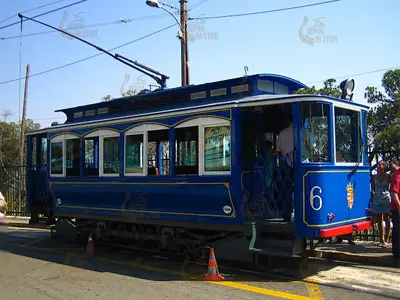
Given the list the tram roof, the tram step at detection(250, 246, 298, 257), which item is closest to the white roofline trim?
the tram roof

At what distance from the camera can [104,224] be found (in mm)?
10250

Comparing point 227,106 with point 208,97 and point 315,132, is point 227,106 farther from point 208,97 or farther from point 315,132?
point 315,132

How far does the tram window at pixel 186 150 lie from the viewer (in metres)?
8.26

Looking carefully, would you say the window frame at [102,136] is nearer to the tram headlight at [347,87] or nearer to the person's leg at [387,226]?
the tram headlight at [347,87]

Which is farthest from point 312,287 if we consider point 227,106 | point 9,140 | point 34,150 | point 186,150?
A: point 9,140

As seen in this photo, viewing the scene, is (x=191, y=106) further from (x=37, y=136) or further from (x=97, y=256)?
(x=37, y=136)

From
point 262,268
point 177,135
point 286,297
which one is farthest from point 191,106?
point 286,297

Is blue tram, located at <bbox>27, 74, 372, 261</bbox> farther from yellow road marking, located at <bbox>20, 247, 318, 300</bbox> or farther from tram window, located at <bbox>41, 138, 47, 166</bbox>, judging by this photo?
tram window, located at <bbox>41, 138, 47, 166</bbox>

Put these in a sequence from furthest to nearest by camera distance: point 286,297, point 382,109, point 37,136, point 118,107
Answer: point 382,109 < point 37,136 < point 118,107 < point 286,297

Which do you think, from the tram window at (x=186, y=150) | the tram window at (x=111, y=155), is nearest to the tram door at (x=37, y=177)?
the tram window at (x=111, y=155)

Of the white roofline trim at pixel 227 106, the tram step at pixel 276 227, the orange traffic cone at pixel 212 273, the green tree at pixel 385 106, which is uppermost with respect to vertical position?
the green tree at pixel 385 106

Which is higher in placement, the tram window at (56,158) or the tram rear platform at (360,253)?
the tram window at (56,158)

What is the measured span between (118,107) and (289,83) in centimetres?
Answer: 415

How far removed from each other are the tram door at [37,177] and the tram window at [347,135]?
26.7 feet
